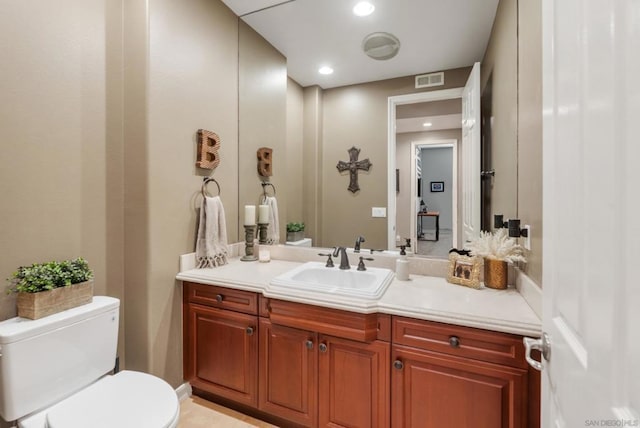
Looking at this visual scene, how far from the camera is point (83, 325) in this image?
A: 4.55 ft

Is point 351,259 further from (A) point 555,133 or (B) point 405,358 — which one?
(A) point 555,133

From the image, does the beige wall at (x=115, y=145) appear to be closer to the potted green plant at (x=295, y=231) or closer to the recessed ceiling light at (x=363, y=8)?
the potted green plant at (x=295, y=231)

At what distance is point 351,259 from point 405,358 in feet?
2.66

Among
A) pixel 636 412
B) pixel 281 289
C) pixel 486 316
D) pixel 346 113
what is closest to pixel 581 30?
pixel 636 412

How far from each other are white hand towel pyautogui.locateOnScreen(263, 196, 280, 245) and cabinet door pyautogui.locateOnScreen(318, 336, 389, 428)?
3.41ft

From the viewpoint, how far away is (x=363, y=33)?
1992 mm

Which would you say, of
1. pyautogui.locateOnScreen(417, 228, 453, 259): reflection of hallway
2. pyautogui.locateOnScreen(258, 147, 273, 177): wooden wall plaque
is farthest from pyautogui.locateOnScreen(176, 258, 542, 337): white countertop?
pyautogui.locateOnScreen(258, 147, 273, 177): wooden wall plaque

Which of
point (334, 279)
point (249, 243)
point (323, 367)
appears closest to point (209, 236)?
point (249, 243)

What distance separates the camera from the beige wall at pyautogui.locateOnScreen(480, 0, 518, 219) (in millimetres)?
1511

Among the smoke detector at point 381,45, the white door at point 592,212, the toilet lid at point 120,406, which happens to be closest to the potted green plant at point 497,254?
the white door at point 592,212

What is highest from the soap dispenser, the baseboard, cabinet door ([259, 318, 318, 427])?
the soap dispenser

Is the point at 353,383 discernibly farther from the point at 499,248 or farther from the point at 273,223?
the point at 273,223

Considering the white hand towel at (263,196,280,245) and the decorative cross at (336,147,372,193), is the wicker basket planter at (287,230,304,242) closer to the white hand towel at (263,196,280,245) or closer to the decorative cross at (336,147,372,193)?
the white hand towel at (263,196,280,245)

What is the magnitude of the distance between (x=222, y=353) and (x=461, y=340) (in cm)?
133
